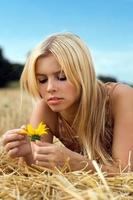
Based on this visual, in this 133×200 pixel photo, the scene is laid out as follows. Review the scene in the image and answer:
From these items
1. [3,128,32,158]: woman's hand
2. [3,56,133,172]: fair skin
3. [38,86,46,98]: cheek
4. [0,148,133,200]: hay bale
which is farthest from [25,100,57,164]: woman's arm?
[0,148,133,200]: hay bale

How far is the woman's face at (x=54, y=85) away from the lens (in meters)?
2.75

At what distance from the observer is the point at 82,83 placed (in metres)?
2.88

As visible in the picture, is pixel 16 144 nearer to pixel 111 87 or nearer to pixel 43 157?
pixel 43 157

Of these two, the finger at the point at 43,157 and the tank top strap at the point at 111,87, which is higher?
the tank top strap at the point at 111,87

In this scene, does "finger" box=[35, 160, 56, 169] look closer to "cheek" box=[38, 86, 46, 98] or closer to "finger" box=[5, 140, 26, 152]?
"finger" box=[5, 140, 26, 152]

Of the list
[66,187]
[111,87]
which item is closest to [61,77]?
[111,87]

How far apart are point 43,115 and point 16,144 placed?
0.63 metres

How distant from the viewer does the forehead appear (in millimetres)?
2788

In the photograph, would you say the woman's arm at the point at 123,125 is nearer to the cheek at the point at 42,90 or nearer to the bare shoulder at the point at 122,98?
the bare shoulder at the point at 122,98

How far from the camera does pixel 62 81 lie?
9.10 feet

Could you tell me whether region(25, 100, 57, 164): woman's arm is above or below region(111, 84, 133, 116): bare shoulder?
below

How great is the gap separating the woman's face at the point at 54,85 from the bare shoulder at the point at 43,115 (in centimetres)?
34

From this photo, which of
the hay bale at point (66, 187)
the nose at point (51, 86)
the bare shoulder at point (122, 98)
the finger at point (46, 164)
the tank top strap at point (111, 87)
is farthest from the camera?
the tank top strap at point (111, 87)

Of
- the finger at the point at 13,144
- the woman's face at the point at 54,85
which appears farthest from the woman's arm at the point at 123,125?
the finger at the point at 13,144
